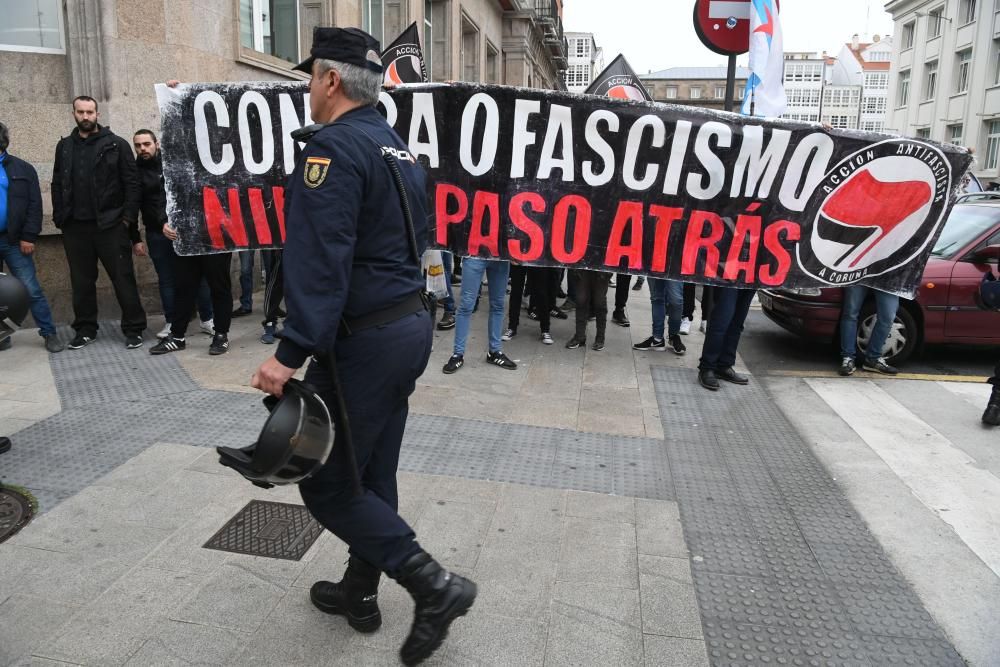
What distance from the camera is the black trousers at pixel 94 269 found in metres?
6.82

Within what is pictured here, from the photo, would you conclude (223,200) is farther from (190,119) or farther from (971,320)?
(971,320)

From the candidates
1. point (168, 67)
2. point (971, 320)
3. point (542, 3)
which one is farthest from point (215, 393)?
point (542, 3)

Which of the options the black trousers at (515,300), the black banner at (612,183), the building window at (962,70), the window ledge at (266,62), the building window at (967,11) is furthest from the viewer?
the building window at (962,70)

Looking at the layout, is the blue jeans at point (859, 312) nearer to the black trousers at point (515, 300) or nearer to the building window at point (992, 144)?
the black trousers at point (515, 300)

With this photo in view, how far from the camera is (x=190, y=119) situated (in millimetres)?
6328

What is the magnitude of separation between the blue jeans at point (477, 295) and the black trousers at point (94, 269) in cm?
303

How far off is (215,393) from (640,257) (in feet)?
12.0

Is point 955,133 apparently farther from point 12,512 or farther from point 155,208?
point 12,512

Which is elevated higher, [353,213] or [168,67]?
[168,67]

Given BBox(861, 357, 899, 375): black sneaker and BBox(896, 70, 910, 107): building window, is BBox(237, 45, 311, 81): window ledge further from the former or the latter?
BBox(896, 70, 910, 107): building window

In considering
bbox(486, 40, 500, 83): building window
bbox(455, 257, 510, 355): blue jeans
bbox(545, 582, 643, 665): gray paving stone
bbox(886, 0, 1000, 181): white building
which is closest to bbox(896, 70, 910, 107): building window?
bbox(886, 0, 1000, 181): white building

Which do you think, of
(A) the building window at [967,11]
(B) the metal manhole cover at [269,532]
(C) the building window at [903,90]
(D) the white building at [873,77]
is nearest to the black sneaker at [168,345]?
(B) the metal manhole cover at [269,532]

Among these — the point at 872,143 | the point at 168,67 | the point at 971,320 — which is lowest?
the point at 971,320

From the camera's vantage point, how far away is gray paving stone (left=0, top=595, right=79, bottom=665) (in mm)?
Result: 2652
